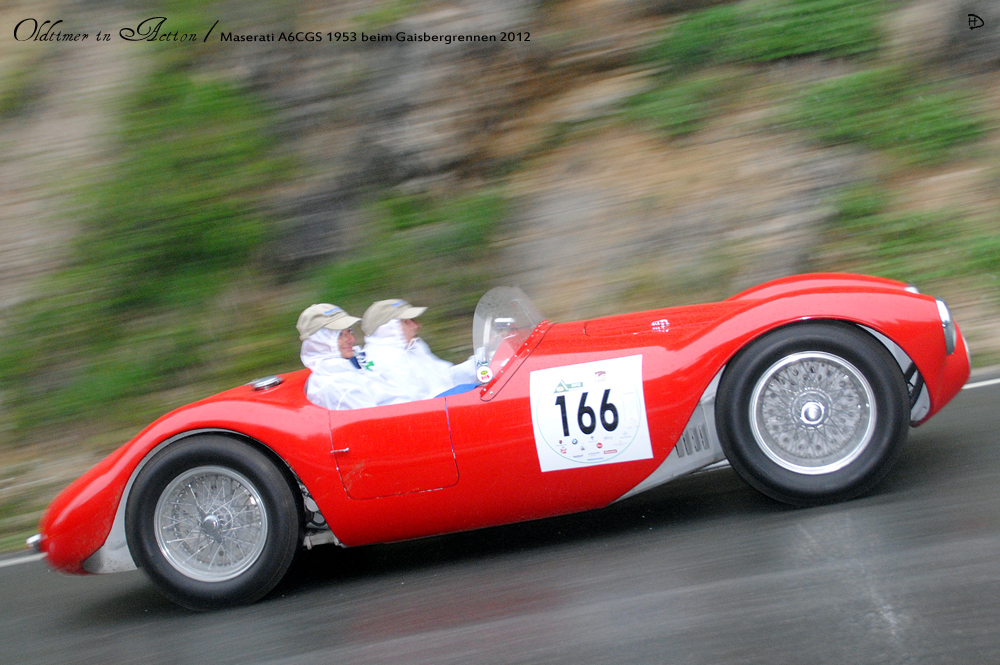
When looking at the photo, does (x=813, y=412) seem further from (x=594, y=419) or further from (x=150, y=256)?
(x=150, y=256)

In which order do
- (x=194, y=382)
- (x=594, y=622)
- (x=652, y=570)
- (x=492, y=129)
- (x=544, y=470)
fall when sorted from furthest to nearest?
(x=492, y=129) → (x=194, y=382) → (x=544, y=470) → (x=652, y=570) → (x=594, y=622)

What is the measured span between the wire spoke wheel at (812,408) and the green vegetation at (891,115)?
5.25m

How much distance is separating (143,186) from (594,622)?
7050mm

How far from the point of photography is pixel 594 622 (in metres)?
3.39

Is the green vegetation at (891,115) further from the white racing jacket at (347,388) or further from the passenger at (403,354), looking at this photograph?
the white racing jacket at (347,388)

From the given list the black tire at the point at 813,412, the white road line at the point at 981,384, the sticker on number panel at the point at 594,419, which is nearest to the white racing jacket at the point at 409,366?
the sticker on number panel at the point at 594,419

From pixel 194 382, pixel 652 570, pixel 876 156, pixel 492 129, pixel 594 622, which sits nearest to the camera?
pixel 594 622

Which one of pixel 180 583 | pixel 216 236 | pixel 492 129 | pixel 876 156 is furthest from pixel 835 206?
pixel 180 583

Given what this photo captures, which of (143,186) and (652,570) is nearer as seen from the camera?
(652,570)

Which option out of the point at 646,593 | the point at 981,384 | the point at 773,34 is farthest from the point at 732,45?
the point at 646,593

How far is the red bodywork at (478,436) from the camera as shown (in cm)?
404

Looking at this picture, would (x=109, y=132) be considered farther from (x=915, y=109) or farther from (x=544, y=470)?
(x=915, y=109)

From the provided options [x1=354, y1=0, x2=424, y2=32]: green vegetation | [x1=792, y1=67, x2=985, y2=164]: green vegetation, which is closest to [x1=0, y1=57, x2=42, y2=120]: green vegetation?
[x1=354, y1=0, x2=424, y2=32]: green vegetation

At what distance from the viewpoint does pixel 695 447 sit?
410cm
